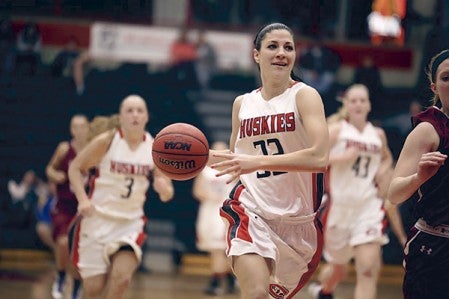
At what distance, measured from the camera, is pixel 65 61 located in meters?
16.4

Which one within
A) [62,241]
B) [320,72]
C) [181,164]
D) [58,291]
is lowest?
[58,291]

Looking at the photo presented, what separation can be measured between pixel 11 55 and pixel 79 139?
6.44 metres

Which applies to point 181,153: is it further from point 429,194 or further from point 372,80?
point 372,80

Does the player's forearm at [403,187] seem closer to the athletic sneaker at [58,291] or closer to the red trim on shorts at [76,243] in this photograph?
the red trim on shorts at [76,243]

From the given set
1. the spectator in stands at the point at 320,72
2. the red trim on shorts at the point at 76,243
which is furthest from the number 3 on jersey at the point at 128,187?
the spectator in stands at the point at 320,72

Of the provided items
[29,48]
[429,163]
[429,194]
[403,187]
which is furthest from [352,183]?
[29,48]

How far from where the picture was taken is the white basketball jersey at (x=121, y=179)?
7.64 meters

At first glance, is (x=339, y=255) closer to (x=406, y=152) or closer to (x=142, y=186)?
(x=142, y=186)

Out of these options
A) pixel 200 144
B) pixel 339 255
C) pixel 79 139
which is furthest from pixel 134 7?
pixel 200 144

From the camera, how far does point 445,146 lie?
471cm

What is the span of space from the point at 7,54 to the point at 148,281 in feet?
17.7

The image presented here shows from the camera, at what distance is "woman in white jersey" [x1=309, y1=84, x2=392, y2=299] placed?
890cm

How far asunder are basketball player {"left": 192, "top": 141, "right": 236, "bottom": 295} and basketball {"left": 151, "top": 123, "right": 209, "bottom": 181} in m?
6.74

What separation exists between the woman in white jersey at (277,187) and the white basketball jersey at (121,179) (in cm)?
197
